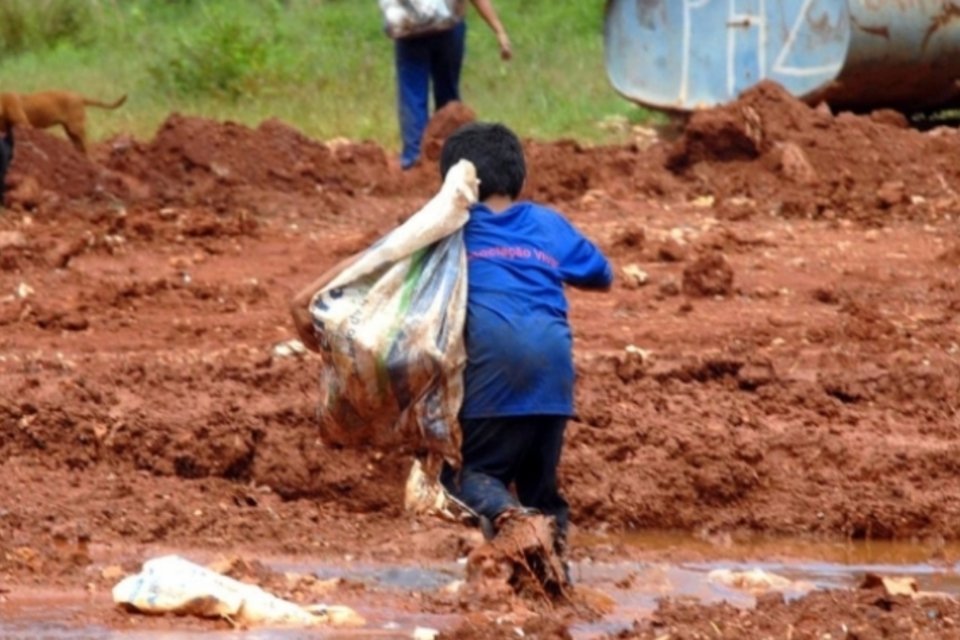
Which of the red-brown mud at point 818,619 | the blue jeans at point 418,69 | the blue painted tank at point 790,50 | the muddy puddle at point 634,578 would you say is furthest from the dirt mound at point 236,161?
the red-brown mud at point 818,619

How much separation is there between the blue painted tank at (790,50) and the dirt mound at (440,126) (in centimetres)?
336

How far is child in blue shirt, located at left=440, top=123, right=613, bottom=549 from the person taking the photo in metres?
5.33

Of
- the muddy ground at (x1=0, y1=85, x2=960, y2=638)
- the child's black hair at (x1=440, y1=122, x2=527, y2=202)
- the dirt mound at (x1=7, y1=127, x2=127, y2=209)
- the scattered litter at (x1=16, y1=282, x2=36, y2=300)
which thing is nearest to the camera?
the child's black hair at (x1=440, y1=122, x2=527, y2=202)

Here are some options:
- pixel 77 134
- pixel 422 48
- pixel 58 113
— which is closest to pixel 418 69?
pixel 422 48

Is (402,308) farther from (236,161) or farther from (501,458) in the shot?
(236,161)

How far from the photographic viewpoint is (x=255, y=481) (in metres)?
6.95

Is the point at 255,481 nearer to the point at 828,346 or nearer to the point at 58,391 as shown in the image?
the point at 58,391

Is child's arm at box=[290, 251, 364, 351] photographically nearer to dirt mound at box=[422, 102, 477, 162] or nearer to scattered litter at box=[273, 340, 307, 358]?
scattered litter at box=[273, 340, 307, 358]

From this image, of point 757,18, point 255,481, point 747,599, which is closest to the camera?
point 747,599

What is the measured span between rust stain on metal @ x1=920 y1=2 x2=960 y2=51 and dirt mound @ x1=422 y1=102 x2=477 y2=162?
13.1 feet

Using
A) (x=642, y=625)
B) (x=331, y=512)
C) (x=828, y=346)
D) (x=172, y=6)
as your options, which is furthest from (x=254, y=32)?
(x=642, y=625)

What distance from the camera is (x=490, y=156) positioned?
5465 millimetres

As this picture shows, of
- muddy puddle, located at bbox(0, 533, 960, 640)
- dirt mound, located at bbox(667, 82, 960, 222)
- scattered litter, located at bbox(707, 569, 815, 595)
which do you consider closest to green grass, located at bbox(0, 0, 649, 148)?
dirt mound, located at bbox(667, 82, 960, 222)

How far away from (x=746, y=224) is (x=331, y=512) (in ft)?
17.6
